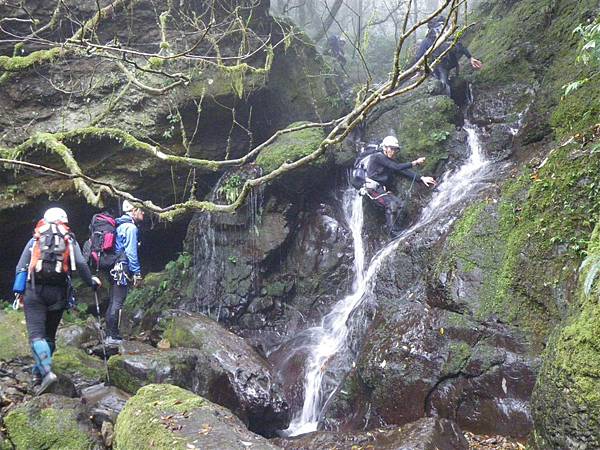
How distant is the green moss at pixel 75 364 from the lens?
6.77 metres

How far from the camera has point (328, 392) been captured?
308 inches

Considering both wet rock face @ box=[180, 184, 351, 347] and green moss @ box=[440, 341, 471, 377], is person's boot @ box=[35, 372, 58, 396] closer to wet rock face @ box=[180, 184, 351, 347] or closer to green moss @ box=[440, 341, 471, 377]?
green moss @ box=[440, 341, 471, 377]

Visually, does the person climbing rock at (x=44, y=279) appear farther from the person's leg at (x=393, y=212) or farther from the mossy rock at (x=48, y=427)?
the person's leg at (x=393, y=212)

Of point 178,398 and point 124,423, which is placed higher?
point 178,398

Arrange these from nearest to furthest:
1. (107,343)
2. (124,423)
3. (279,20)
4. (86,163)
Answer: (124,423), (107,343), (86,163), (279,20)

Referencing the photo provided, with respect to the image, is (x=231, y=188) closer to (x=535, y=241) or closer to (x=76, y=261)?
(x=76, y=261)

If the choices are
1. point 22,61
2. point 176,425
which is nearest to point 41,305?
point 176,425

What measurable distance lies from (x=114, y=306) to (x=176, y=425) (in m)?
4.34

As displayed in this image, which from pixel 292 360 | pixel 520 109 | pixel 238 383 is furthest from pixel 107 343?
pixel 520 109

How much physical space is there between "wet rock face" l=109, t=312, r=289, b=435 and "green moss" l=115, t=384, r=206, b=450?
2.01 meters

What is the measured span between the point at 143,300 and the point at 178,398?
7586 mm

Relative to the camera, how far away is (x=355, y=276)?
10.3 m

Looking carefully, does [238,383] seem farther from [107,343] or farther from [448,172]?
[448,172]

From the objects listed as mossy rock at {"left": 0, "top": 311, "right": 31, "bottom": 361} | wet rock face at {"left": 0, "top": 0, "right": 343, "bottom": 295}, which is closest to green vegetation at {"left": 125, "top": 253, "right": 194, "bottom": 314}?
wet rock face at {"left": 0, "top": 0, "right": 343, "bottom": 295}
